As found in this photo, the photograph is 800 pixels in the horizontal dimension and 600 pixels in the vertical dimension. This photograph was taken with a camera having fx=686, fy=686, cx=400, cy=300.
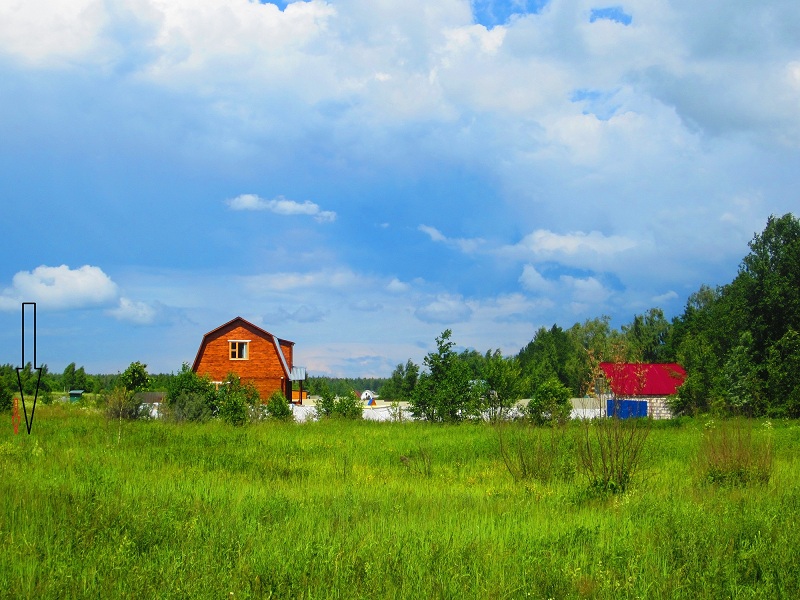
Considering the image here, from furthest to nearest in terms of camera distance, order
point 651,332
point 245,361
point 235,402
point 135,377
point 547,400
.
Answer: point 651,332, point 245,361, point 135,377, point 547,400, point 235,402

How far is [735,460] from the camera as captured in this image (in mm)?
11742

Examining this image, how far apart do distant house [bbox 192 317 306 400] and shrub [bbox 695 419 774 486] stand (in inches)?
1372

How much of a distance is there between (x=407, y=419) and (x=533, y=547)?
71.0ft

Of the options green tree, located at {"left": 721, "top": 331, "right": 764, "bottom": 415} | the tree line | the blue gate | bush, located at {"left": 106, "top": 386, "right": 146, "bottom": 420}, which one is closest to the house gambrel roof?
the tree line

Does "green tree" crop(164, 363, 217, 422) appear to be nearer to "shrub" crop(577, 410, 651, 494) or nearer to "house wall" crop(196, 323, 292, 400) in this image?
"house wall" crop(196, 323, 292, 400)

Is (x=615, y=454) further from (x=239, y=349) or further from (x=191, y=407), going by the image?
(x=239, y=349)

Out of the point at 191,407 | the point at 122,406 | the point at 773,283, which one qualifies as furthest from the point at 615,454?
the point at 773,283

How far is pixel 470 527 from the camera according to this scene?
25.5 ft

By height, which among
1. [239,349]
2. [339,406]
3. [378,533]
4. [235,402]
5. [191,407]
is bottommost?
[378,533]

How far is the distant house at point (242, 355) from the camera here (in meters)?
44.2

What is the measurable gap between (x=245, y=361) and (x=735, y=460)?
3631cm

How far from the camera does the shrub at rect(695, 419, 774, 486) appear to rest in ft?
37.9

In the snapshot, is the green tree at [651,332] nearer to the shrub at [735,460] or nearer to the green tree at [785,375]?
the green tree at [785,375]

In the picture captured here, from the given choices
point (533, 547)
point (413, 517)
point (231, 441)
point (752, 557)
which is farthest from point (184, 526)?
point (231, 441)
